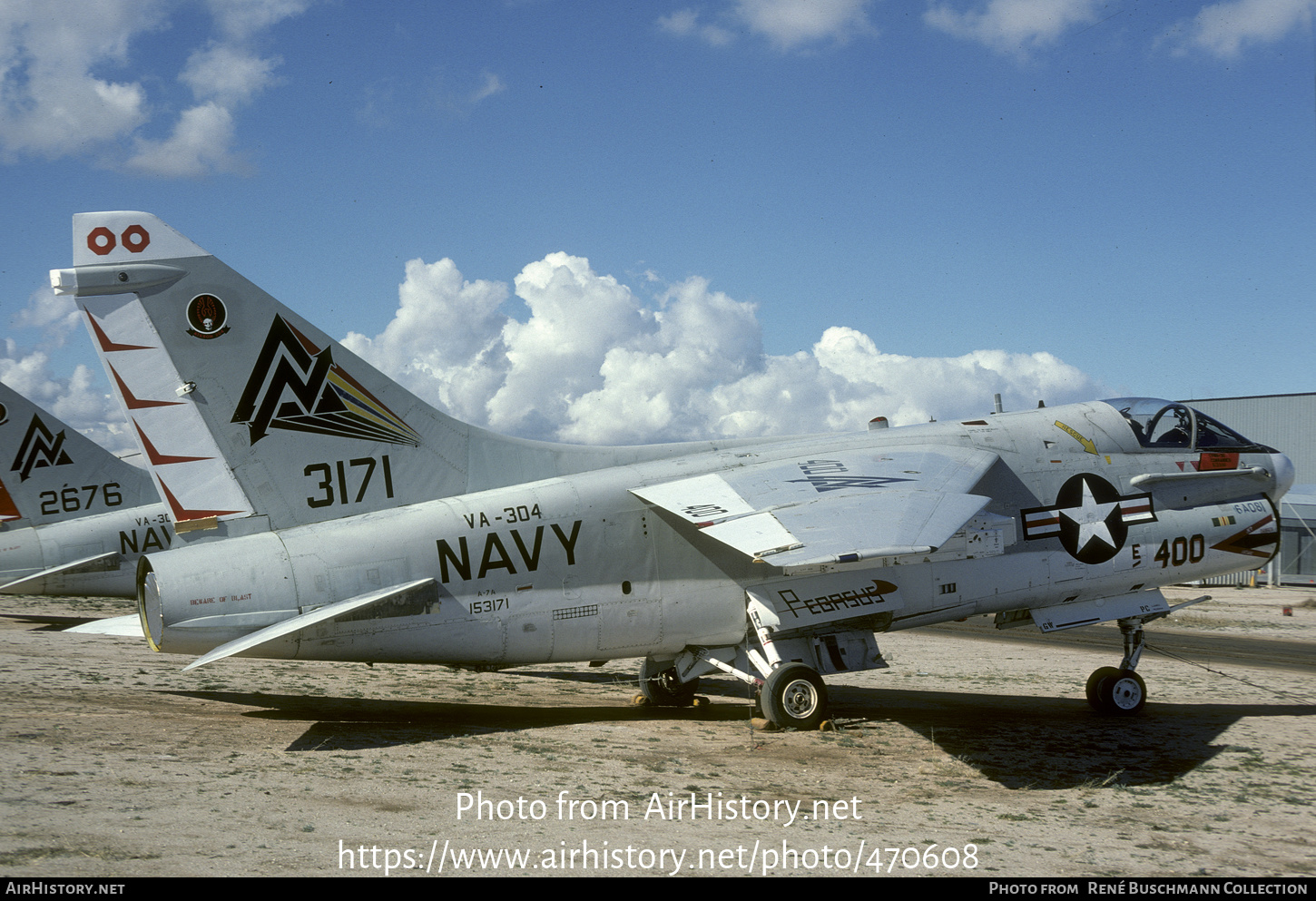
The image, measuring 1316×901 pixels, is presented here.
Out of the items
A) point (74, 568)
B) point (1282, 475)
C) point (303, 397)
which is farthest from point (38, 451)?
point (1282, 475)

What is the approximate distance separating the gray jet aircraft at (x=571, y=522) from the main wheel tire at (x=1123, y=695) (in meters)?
0.04

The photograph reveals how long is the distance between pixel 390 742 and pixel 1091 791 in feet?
25.6

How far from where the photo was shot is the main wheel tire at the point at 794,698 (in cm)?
1216

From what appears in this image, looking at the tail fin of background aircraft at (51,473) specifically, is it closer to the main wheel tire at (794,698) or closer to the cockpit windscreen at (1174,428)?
the main wheel tire at (794,698)

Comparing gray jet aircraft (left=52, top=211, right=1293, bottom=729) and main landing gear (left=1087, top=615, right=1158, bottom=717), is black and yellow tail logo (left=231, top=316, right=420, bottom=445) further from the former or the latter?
main landing gear (left=1087, top=615, right=1158, bottom=717)

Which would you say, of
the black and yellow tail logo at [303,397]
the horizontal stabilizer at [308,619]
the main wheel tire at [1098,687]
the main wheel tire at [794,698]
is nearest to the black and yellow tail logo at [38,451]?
the black and yellow tail logo at [303,397]

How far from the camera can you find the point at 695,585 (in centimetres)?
1240

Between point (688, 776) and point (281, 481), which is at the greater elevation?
point (281, 481)

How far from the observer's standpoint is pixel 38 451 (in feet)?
79.4


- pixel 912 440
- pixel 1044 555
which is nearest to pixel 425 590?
pixel 912 440

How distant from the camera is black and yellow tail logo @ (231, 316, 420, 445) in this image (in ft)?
36.8

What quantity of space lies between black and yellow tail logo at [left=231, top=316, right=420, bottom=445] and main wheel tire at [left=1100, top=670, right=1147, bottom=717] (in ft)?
36.8

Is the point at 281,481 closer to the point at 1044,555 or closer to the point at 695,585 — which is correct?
the point at 695,585

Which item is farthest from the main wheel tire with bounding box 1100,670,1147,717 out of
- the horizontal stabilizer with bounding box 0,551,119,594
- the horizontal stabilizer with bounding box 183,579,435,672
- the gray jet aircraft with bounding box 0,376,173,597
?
the horizontal stabilizer with bounding box 0,551,119,594
